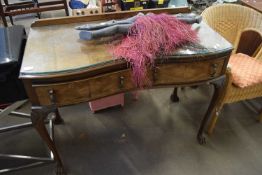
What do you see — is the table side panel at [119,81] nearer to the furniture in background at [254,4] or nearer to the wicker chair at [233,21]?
the wicker chair at [233,21]

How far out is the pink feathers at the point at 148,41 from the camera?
3.23 feet

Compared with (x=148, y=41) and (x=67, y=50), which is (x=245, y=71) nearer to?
(x=148, y=41)

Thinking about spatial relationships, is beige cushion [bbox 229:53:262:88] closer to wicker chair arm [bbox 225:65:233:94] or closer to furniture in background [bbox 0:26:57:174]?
wicker chair arm [bbox 225:65:233:94]

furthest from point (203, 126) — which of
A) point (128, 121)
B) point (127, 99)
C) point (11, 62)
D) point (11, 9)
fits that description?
point (11, 9)

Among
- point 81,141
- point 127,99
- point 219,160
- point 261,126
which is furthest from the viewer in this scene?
point 127,99

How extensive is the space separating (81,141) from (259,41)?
5.22 ft

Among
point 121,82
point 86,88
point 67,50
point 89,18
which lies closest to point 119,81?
point 121,82

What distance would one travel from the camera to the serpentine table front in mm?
917

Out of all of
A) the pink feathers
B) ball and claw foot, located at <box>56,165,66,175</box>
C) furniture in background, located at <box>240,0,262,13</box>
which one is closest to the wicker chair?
furniture in background, located at <box>240,0,262,13</box>

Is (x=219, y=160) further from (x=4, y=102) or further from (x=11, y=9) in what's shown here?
(x=11, y=9)

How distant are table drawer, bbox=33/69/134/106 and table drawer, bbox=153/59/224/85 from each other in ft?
0.51

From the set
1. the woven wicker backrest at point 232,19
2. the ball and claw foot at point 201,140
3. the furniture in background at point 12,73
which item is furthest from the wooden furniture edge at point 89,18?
A: the ball and claw foot at point 201,140

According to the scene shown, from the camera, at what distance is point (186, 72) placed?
1.12 m

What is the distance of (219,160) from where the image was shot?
58.5 inches
